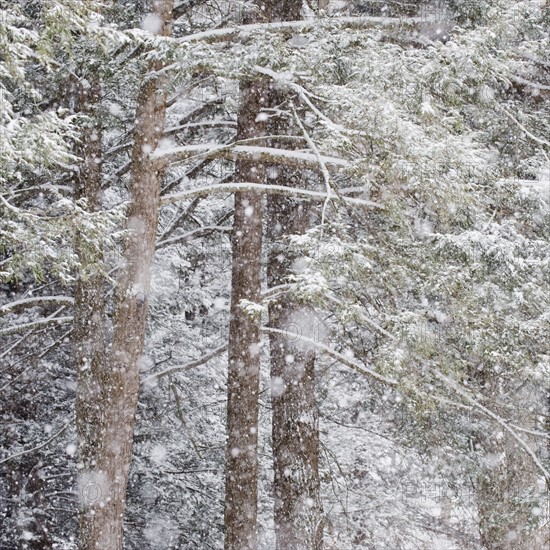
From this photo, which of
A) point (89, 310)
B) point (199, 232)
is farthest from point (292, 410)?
point (199, 232)

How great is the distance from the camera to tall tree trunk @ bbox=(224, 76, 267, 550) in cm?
796

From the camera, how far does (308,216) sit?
29.1ft

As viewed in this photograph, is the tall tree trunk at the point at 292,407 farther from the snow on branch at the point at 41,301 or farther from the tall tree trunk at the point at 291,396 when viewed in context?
the snow on branch at the point at 41,301

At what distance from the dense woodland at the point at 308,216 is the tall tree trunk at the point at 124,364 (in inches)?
0.9

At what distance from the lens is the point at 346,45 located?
21.8 ft

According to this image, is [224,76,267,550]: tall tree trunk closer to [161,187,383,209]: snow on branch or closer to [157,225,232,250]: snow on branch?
[161,187,383,209]: snow on branch

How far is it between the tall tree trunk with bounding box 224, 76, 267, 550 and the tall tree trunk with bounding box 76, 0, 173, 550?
4.53 ft

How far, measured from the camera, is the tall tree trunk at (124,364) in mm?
7008

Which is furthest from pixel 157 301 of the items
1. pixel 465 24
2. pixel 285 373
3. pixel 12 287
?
pixel 465 24

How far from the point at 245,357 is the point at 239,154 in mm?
2404

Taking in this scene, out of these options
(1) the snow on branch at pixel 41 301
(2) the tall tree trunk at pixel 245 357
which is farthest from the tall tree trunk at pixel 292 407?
(1) the snow on branch at pixel 41 301

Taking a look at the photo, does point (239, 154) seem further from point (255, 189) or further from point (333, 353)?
point (333, 353)

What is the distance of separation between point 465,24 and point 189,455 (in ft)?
28.8

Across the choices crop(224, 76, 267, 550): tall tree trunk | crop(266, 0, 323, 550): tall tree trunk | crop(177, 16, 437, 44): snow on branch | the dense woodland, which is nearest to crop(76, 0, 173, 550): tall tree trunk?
the dense woodland
